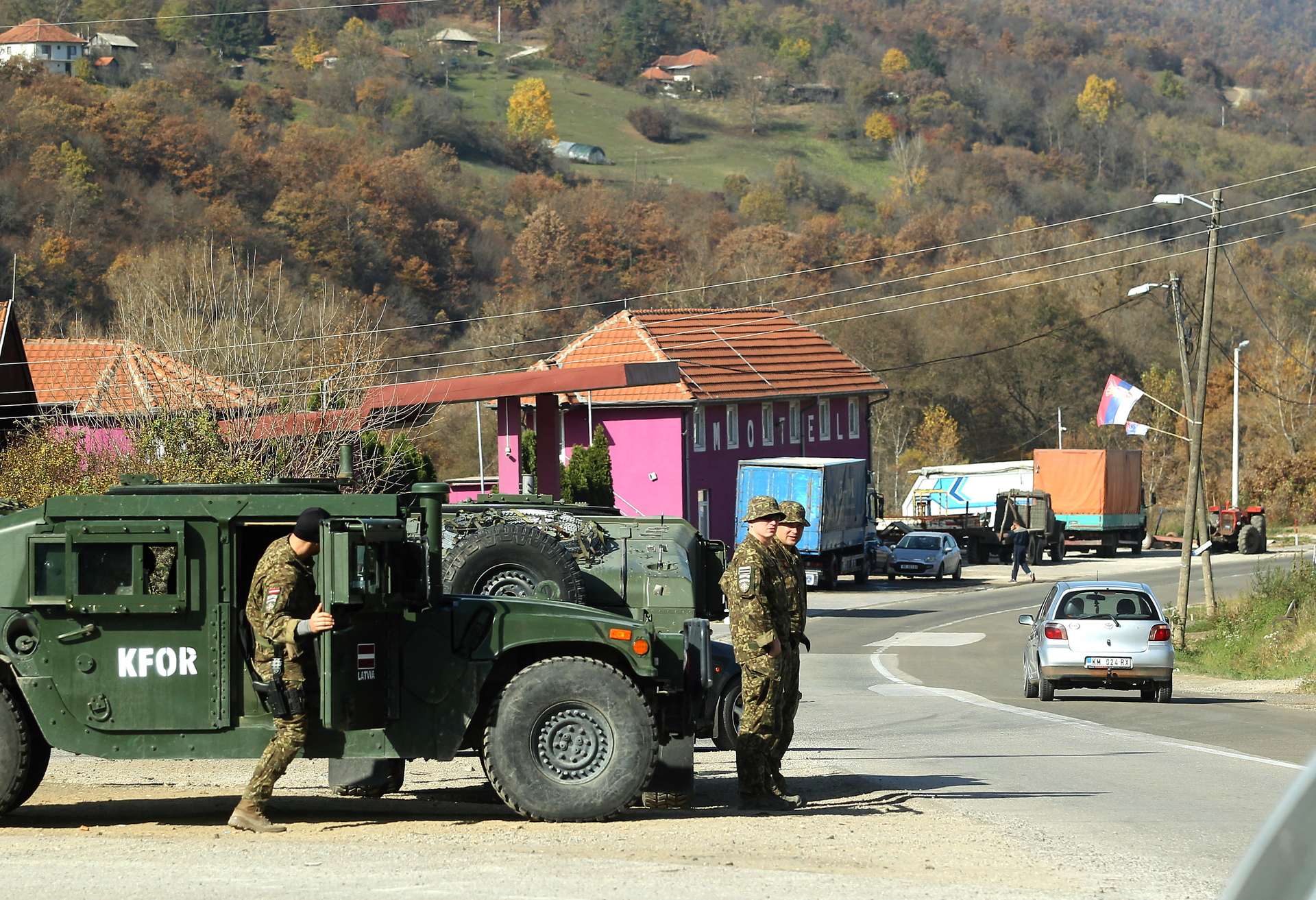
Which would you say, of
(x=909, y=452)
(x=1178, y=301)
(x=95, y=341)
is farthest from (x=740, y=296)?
(x=1178, y=301)

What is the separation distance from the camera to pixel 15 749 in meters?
8.61

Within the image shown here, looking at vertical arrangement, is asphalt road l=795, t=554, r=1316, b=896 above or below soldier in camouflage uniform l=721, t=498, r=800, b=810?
below

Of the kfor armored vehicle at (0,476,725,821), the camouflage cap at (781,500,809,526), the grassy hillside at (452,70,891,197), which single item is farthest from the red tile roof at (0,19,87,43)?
the camouflage cap at (781,500,809,526)

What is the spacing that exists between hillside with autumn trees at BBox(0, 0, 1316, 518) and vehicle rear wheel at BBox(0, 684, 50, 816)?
22473 mm

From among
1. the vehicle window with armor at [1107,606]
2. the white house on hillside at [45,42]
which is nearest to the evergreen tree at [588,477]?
Answer: the vehicle window with armor at [1107,606]

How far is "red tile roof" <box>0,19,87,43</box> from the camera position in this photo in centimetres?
13525

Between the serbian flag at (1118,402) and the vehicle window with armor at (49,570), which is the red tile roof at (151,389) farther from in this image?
the serbian flag at (1118,402)

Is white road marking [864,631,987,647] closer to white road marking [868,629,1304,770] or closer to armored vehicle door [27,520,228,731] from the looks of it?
white road marking [868,629,1304,770]

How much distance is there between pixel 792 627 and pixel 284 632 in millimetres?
3161

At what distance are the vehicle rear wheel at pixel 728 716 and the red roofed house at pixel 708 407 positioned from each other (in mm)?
33896

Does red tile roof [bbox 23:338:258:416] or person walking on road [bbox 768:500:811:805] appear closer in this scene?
person walking on road [bbox 768:500:811:805]

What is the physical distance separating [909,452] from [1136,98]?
125 metres

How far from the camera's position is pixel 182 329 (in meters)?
34.5

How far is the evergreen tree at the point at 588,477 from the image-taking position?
1784 inches
